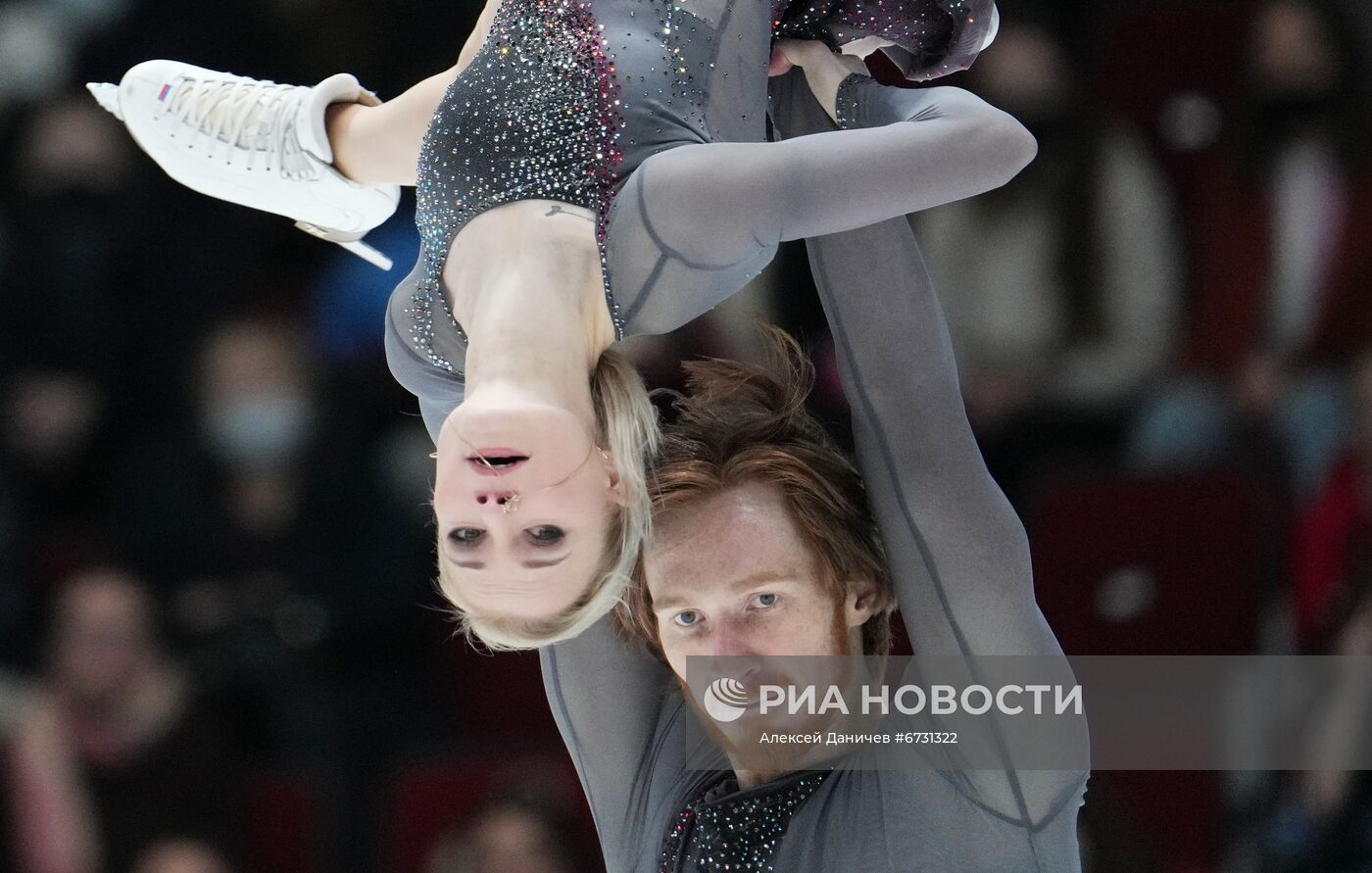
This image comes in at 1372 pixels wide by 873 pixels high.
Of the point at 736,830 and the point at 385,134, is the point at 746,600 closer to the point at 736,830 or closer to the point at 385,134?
the point at 736,830

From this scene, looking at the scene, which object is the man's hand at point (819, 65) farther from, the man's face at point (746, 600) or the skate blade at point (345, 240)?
the skate blade at point (345, 240)

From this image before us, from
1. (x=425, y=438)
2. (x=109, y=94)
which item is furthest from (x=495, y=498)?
(x=425, y=438)

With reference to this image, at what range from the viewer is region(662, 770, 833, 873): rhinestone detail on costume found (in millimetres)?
1749

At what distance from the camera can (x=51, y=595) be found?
2.98m

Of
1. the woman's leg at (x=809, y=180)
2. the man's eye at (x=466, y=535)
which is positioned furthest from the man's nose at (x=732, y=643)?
the woman's leg at (x=809, y=180)

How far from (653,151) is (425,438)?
54.9 inches

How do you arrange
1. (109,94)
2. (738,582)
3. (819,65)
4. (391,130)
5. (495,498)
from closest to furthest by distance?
(495,498), (738,582), (819,65), (391,130), (109,94)

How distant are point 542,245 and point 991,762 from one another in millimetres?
685

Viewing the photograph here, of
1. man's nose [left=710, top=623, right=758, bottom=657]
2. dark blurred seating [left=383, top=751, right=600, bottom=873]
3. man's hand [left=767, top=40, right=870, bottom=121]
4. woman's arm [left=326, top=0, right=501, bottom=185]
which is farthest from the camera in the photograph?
dark blurred seating [left=383, top=751, right=600, bottom=873]

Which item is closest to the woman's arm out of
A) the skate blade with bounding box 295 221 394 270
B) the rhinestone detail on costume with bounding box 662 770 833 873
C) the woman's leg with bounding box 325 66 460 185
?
the woman's leg with bounding box 325 66 460 185

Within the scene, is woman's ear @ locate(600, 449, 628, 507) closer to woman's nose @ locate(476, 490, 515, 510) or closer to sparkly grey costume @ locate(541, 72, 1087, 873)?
woman's nose @ locate(476, 490, 515, 510)

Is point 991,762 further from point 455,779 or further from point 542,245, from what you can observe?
point 455,779

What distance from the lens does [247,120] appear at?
2088 mm

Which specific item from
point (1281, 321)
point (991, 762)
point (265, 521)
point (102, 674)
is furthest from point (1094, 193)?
point (102, 674)
